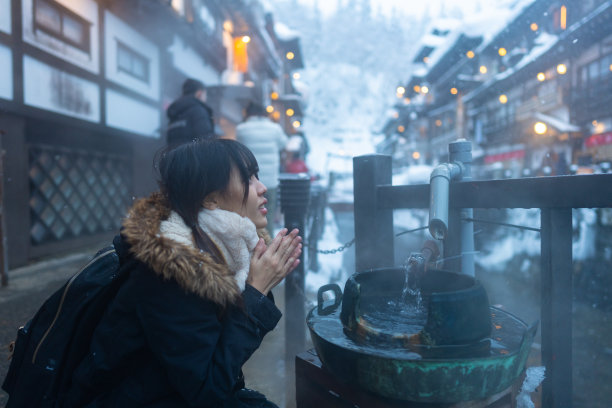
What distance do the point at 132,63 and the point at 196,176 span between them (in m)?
10.1

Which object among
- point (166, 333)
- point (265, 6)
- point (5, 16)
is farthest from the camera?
point (265, 6)

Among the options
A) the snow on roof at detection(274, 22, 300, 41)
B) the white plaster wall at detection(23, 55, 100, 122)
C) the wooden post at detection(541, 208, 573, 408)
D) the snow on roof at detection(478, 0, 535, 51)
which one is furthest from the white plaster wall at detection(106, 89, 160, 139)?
the snow on roof at detection(478, 0, 535, 51)

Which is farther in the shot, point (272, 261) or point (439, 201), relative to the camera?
point (439, 201)

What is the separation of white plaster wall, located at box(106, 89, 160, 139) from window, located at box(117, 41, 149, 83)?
0.70 m

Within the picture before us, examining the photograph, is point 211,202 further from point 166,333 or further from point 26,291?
point 26,291

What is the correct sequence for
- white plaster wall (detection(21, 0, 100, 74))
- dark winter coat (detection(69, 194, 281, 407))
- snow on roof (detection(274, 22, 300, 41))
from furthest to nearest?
snow on roof (detection(274, 22, 300, 41))
white plaster wall (detection(21, 0, 100, 74))
dark winter coat (detection(69, 194, 281, 407))

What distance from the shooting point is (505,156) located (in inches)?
1139

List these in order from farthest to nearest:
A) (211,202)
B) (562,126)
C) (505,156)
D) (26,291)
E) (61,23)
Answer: (505,156)
(562,126)
(61,23)
(26,291)
(211,202)

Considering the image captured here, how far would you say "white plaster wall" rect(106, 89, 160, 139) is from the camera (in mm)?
9000

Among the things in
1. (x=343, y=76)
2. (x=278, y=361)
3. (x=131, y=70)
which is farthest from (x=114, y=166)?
(x=343, y=76)

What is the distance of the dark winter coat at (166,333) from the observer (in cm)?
139

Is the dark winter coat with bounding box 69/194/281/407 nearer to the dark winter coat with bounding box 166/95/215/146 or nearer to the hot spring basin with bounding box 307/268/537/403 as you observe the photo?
the hot spring basin with bounding box 307/268/537/403

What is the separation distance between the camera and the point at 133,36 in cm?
1004

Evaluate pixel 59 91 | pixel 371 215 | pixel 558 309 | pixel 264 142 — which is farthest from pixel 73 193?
pixel 558 309
